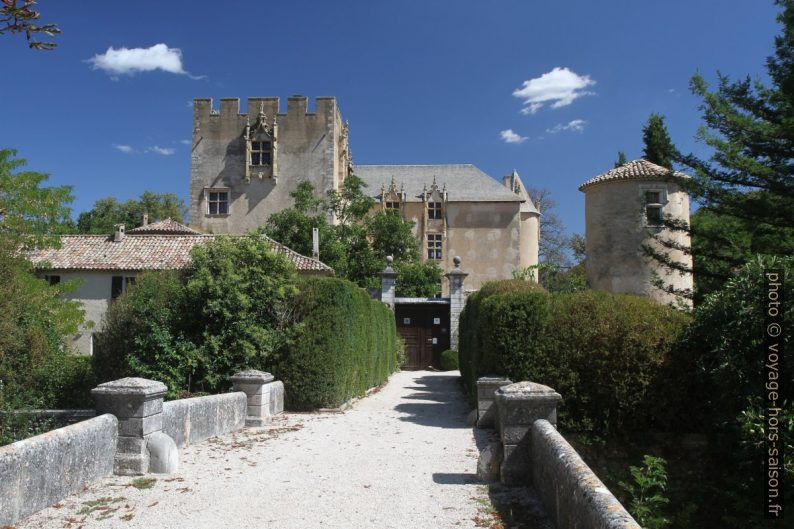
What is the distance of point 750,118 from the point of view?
15805mm

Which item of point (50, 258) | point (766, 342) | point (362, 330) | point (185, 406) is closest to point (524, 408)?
point (766, 342)

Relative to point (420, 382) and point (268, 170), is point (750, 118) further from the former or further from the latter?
point (268, 170)

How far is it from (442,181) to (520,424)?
3764 cm

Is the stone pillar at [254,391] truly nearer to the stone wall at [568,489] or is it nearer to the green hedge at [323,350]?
the green hedge at [323,350]

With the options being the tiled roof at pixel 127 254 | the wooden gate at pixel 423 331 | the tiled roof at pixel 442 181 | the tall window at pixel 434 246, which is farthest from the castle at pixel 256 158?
the wooden gate at pixel 423 331

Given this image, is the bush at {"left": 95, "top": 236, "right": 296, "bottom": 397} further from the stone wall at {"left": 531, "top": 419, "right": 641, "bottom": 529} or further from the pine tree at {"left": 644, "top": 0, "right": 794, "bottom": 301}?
the pine tree at {"left": 644, "top": 0, "right": 794, "bottom": 301}

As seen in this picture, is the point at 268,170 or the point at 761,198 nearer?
the point at 761,198

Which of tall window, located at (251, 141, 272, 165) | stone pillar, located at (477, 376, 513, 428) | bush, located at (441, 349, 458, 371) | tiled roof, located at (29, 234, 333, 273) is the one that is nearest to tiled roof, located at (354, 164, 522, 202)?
tall window, located at (251, 141, 272, 165)

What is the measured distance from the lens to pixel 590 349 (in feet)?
28.7

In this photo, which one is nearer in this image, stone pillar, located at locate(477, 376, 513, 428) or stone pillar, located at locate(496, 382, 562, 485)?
stone pillar, located at locate(496, 382, 562, 485)

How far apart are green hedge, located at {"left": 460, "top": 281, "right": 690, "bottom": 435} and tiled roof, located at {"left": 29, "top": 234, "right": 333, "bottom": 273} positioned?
15.4m

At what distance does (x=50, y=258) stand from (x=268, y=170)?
12.6 metres

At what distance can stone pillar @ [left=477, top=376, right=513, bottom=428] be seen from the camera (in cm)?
962

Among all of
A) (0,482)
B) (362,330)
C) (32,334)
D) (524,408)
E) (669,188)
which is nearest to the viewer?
(0,482)
